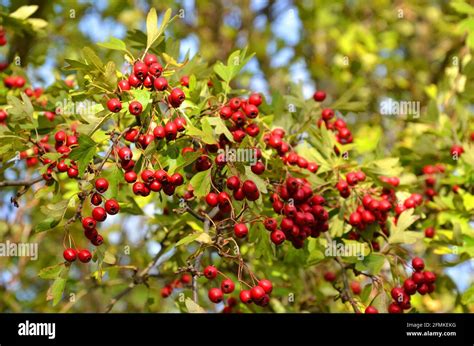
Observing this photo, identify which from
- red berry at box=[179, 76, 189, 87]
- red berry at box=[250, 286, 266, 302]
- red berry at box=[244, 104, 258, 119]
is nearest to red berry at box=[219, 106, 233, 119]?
red berry at box=[244, 104, 258, 119]

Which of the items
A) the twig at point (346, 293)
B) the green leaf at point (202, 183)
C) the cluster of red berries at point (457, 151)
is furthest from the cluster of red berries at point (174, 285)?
the cluster of red berries at point (457, 151)

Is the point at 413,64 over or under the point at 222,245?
over

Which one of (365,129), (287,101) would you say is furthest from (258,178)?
(365,129)

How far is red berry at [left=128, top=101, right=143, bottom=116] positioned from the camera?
3.23 metres

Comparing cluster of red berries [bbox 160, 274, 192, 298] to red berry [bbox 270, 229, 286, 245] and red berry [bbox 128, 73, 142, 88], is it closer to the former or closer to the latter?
red berry [bbox 270, 229, 286, 245]

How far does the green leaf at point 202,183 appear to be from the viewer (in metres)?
3.40

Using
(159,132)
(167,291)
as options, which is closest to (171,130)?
(159,132)

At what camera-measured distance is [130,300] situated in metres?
9.84

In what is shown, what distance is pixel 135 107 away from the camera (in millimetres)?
3232

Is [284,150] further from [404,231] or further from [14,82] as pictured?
[14,82]

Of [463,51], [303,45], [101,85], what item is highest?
[303,45]

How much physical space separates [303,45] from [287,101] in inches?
268

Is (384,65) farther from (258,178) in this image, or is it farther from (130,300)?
(258,178)
